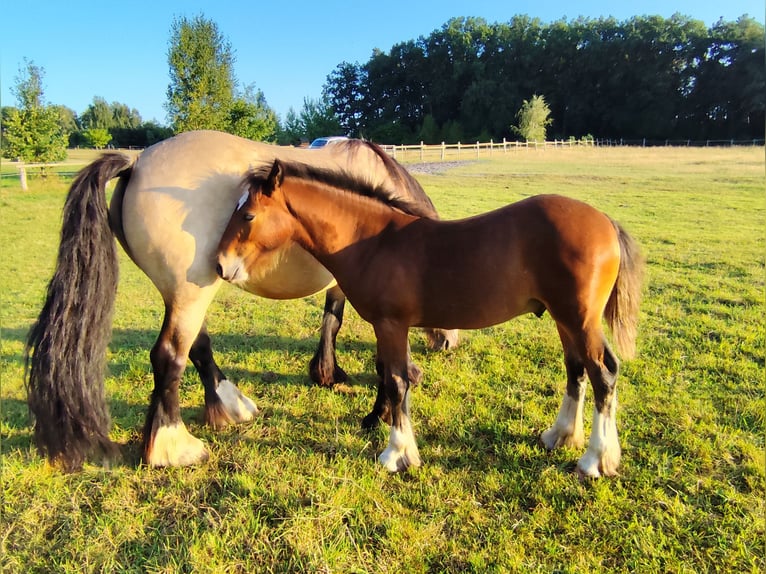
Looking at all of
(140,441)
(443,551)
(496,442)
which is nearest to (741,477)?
(496,442)

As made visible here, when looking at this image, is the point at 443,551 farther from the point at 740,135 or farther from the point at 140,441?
the point at 740,135

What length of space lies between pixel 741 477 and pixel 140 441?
357cm

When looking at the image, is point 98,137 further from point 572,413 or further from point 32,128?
point 572,413

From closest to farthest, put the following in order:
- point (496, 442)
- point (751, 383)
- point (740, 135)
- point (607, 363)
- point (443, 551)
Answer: point (443, 551) < point (607, 363) < point (496, 442) < point (751, 383) < point (740, 135)

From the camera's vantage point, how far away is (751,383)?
3.40m

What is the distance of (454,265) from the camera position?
2.43m

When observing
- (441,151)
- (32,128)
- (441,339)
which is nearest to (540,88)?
(441,151)

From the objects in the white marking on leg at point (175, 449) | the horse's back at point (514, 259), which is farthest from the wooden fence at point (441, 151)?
the white marking on leg at point (175, 449)

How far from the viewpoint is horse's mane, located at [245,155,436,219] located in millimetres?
2545

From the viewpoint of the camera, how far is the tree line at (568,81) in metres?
53.9

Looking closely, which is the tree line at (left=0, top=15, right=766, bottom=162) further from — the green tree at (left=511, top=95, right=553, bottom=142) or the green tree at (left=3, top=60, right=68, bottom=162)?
the green tree at (left=3, top=60, right=68, bottom=162)

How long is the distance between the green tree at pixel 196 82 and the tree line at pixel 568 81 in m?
43.0

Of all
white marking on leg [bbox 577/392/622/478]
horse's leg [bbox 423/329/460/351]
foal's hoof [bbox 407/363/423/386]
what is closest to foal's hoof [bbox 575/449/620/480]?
white marking on leg [bbox 577/392/622/478]

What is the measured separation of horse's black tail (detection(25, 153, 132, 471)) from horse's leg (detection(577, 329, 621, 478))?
275 cm
